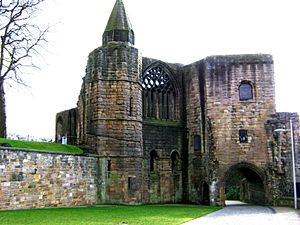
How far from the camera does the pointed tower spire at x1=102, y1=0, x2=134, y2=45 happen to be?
1119 inches

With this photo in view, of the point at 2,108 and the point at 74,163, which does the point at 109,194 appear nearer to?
the point at 74,163

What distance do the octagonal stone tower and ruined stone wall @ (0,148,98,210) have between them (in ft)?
3.73

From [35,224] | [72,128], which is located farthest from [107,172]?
[35,224]

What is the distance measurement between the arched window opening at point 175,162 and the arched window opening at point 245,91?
5861 mm

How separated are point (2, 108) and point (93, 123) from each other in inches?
222

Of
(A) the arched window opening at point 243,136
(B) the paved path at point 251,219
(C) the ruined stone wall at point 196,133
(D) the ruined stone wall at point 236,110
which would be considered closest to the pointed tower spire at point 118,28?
(C) the ruined stone wall at point 196,133

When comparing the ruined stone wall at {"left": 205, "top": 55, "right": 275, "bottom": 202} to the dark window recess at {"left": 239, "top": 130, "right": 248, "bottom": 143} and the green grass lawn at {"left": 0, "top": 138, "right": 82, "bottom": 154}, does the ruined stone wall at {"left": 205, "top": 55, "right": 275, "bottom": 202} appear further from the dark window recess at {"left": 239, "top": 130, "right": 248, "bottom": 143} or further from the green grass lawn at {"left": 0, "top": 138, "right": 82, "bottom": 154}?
the green grass lawn at {"left": 0, "top": 138, "right": 82, "bottom": 154}

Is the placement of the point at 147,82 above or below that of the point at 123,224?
above

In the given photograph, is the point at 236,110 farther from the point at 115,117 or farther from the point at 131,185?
the point at 131,185

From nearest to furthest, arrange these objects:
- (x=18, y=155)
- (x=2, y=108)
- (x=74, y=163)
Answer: (x=18, y=155) < (x=74, y=163) < (x=2, y=108)

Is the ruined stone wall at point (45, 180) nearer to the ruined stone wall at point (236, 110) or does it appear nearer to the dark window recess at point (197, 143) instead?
the dark window recess at point (197, 143)

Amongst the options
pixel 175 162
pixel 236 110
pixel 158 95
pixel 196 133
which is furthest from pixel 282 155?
pixel 158 95

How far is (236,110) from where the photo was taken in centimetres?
2933

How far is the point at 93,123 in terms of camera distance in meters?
26.7
